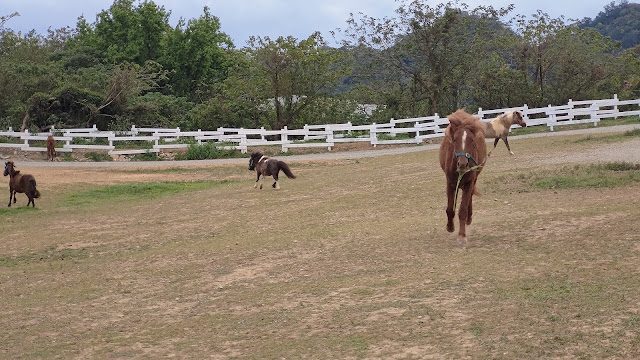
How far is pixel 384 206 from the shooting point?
15.6m

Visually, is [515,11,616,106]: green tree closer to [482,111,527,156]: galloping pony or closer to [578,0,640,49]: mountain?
[482,111,527,156]: galloping pony

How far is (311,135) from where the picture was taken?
1496 inches

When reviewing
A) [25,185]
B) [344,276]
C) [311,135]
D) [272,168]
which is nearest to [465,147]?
[344,276]

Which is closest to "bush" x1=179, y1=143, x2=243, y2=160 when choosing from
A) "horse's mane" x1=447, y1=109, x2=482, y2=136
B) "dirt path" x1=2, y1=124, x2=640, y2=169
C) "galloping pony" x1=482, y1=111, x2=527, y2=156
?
"dirt path" x1=2, y1=124, x2=640, y2=169

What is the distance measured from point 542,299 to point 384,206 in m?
8.39

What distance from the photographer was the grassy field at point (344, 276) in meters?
6.73

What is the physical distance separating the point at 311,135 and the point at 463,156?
28157 millimetres

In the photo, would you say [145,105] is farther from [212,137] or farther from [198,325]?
[198,325]

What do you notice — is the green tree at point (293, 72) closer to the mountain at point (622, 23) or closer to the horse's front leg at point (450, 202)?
the horse's front leg at point (450, 202)

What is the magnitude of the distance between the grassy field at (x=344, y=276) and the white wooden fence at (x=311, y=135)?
55.1 ft

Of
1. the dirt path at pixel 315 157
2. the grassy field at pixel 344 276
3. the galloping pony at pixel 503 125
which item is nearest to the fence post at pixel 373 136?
the dirt path at pixel 315 157

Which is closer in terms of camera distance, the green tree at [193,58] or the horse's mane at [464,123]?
the horse's mane at [464,123]

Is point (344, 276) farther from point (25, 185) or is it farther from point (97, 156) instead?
point (97, 156)

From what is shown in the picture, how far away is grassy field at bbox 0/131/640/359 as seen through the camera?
22.1ft
